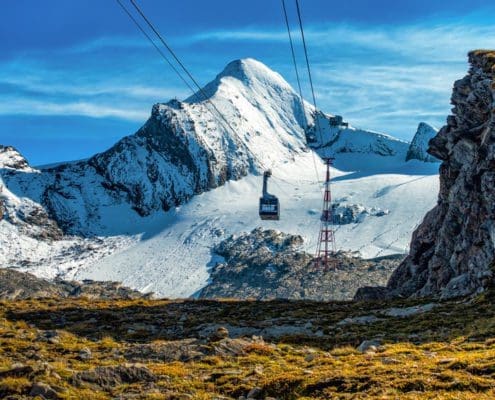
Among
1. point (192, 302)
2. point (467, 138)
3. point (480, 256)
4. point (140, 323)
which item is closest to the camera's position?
point (140, 323)

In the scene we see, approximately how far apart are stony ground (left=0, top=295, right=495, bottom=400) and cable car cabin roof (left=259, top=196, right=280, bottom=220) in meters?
26.0

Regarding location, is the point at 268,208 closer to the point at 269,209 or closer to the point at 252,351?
the point at 269,209

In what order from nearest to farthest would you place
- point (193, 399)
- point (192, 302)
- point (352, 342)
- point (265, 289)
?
1. point (193, 399)
2. point (352, 342)
3. point (192, 302)
4. point (265, 289)

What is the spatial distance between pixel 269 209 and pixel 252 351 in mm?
45595

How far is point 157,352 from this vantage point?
25438 mm

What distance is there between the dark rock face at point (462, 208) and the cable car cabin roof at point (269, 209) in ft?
49.2

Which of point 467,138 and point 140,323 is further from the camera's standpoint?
point 467,138

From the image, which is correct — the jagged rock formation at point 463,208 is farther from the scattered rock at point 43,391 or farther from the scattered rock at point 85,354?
the scattered rock at point 43,391

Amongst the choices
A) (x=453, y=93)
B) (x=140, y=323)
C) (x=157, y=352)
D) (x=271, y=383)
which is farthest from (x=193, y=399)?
(x=453, y=93)

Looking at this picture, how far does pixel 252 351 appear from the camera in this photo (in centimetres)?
2484

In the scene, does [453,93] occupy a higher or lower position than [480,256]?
higher

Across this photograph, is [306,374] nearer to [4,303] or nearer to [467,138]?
[4,303]

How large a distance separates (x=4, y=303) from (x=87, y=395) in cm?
2963

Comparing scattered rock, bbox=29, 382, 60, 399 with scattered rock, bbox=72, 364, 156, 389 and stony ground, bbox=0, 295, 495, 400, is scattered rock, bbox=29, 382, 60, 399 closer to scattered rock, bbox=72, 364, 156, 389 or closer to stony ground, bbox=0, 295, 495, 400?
stony ground, bbox=0, 295, 495, 400
